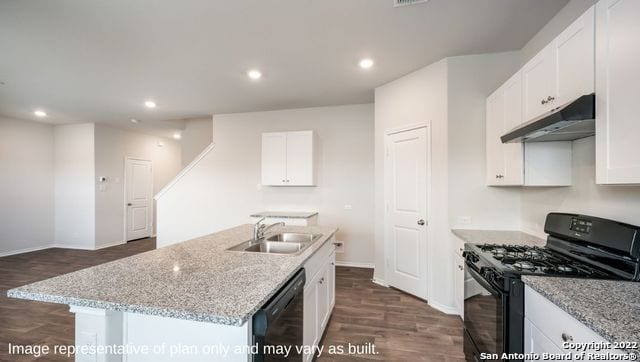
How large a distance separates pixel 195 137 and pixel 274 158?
2.96 metres

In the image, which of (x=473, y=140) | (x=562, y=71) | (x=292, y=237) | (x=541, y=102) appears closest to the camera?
(x=562, y=71)

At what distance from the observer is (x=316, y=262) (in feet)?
6.53

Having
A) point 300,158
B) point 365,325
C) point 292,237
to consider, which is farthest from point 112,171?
point 365,325

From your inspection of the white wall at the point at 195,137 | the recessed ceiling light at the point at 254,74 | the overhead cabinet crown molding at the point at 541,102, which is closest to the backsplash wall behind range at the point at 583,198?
the overhead cabinet crown molding at the point at 541,102

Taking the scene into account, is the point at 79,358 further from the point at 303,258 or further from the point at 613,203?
the point at 613,203

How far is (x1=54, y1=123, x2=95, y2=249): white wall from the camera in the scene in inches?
223

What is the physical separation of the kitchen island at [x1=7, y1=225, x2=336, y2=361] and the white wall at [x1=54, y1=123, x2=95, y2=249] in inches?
225

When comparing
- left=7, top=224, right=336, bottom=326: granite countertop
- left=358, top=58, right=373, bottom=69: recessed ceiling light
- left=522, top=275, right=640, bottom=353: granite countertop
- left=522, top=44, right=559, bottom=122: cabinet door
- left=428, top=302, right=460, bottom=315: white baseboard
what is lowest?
left=428, top=302, right=460, bottom=315: white baseboard

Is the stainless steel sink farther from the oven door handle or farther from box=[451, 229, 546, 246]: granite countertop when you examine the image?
box=[451, 229, 546, 246]: granite countertop

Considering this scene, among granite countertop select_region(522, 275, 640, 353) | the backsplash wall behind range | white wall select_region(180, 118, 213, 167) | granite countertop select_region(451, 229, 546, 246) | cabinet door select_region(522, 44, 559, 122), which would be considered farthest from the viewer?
white wall select_region(180, 118, 213, 167)

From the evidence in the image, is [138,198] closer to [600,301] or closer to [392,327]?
[392,327]

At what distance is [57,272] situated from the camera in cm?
417

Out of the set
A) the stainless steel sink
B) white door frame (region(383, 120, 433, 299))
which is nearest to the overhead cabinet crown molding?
white door frame (region(383, 120, 433, 299))

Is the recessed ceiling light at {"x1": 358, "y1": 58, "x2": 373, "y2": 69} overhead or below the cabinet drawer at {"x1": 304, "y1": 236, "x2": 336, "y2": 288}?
overhead
